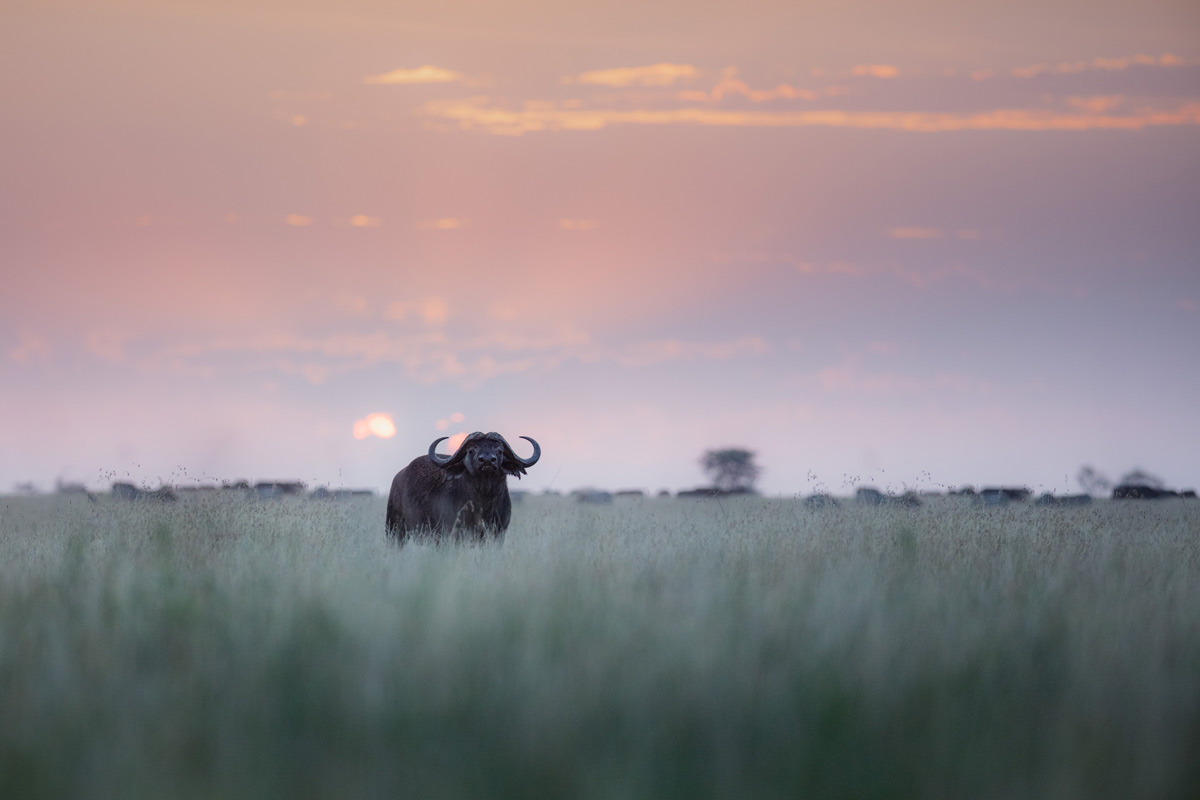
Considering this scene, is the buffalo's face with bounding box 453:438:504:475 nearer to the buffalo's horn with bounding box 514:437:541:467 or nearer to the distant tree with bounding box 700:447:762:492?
the buffalo's horn with bounding box 514:437:541:467

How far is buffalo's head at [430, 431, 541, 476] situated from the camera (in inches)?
516

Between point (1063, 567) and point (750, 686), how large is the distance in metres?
6.31

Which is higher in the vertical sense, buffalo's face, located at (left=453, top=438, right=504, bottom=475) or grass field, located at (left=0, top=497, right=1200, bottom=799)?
buffalo's face, located at (left=453, top=438, right=504, bottom=475)

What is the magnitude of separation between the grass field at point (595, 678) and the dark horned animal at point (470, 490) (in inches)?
111

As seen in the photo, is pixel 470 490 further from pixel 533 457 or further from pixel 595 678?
pixel 595 678

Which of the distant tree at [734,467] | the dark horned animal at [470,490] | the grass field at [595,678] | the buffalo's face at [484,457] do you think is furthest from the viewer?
the distant tree at [734,467]

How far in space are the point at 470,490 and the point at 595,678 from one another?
8.01m

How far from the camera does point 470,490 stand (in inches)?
532

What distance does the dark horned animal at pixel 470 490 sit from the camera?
13.2 meters

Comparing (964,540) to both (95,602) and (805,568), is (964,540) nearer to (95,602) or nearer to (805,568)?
(805,568)

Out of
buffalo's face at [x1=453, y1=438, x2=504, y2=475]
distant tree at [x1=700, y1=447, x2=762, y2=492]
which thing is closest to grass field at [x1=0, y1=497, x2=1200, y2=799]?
buffalo's face at [x1=453, y1=438, x2=504, y2=475]

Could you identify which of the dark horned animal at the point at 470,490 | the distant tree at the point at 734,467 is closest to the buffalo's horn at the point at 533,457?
the dark horned animal at the point at 470,490

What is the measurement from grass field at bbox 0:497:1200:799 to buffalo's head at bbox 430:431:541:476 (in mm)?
2797

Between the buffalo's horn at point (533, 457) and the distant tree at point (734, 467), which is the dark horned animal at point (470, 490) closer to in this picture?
the buffalo's horn at point (533, 457)
